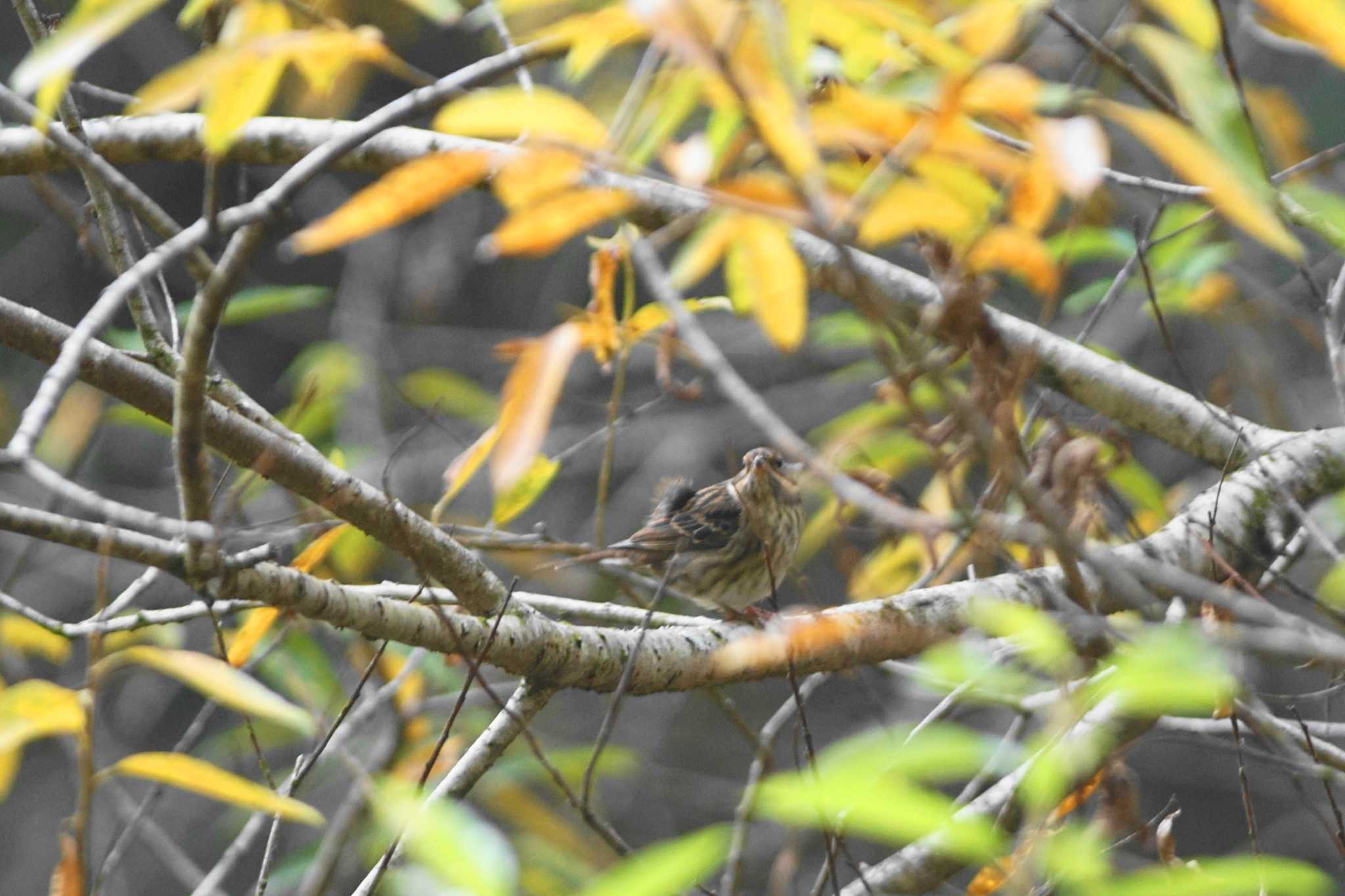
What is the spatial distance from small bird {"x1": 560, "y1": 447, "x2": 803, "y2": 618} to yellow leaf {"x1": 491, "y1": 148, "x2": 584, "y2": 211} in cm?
249

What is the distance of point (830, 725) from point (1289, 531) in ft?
13.2

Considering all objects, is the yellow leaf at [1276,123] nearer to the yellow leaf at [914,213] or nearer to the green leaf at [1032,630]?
the yellow leaf at [914,213]

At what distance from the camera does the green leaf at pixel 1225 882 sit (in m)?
0.82

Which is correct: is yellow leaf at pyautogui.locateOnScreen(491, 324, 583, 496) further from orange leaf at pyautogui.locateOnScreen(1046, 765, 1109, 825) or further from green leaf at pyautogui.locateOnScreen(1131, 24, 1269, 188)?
orange leaf at pyautogui.locateOnScreen(1046, 765, 1109, 825)

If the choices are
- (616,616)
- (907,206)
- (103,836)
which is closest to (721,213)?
(907,206)

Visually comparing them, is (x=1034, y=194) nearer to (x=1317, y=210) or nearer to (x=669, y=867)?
(x=1317, y=210)

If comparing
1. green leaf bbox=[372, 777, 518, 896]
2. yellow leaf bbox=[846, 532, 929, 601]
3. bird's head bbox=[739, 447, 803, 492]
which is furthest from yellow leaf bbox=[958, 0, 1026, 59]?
bird's head bbox=[739, 447, 803, 492]

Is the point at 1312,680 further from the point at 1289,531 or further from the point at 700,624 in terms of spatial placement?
the point at 700,624

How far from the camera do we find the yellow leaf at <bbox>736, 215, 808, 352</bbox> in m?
1.18

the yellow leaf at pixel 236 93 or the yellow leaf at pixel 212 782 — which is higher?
the yellow leaf at pixel 236 93

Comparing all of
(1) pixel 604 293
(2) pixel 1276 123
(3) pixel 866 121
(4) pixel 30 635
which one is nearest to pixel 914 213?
(3) pixel 866 121

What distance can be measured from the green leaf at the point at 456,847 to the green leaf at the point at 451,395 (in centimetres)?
295

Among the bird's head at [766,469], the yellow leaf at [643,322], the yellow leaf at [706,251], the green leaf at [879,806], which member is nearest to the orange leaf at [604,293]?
the yellow leaf at [643,322]

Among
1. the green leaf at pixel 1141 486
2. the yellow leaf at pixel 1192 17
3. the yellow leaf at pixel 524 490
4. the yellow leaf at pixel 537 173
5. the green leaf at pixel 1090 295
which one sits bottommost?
the green leaf at pixel 1141 486
